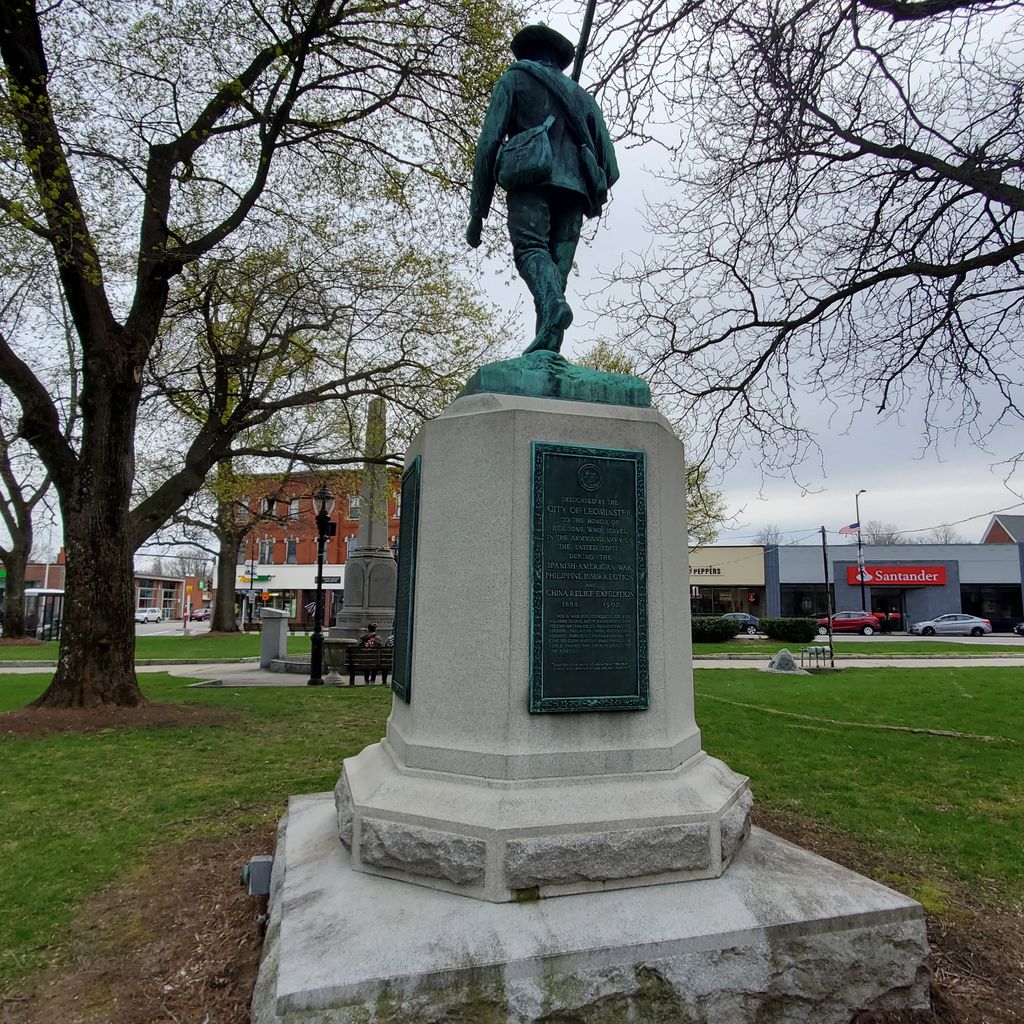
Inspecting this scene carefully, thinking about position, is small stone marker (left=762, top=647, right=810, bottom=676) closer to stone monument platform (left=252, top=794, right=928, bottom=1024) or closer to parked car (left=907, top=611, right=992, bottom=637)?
stone monument platform (left=252, top=794, right=928, bottom=1024)

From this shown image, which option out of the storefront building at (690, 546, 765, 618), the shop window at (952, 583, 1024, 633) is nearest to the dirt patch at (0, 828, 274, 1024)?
the storefront building at (690, 546, 765, 618)

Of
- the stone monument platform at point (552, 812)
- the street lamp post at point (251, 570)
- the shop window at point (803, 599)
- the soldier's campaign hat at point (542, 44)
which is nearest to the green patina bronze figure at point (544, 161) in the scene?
the soldier's campaign hat at point (542, 44)

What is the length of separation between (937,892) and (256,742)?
7603 millimetres

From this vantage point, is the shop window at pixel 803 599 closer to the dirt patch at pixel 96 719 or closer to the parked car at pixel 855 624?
the parked car at pixel 855 624

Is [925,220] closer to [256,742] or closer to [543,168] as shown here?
[543,168]

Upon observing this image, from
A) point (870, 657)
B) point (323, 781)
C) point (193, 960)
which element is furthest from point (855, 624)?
point (193, 960)

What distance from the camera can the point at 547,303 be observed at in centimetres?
438

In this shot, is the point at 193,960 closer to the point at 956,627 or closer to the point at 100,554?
the point at 100,554

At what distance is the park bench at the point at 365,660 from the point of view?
15914 millimetres

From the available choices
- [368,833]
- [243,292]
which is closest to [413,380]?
[243,292]

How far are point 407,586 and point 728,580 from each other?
52.6 meters

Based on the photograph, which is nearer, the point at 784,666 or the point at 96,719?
the point at 96,719

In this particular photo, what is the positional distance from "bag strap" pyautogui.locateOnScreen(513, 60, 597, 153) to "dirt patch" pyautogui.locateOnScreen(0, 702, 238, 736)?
929cm

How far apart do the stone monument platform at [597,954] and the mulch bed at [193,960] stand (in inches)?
12.8
